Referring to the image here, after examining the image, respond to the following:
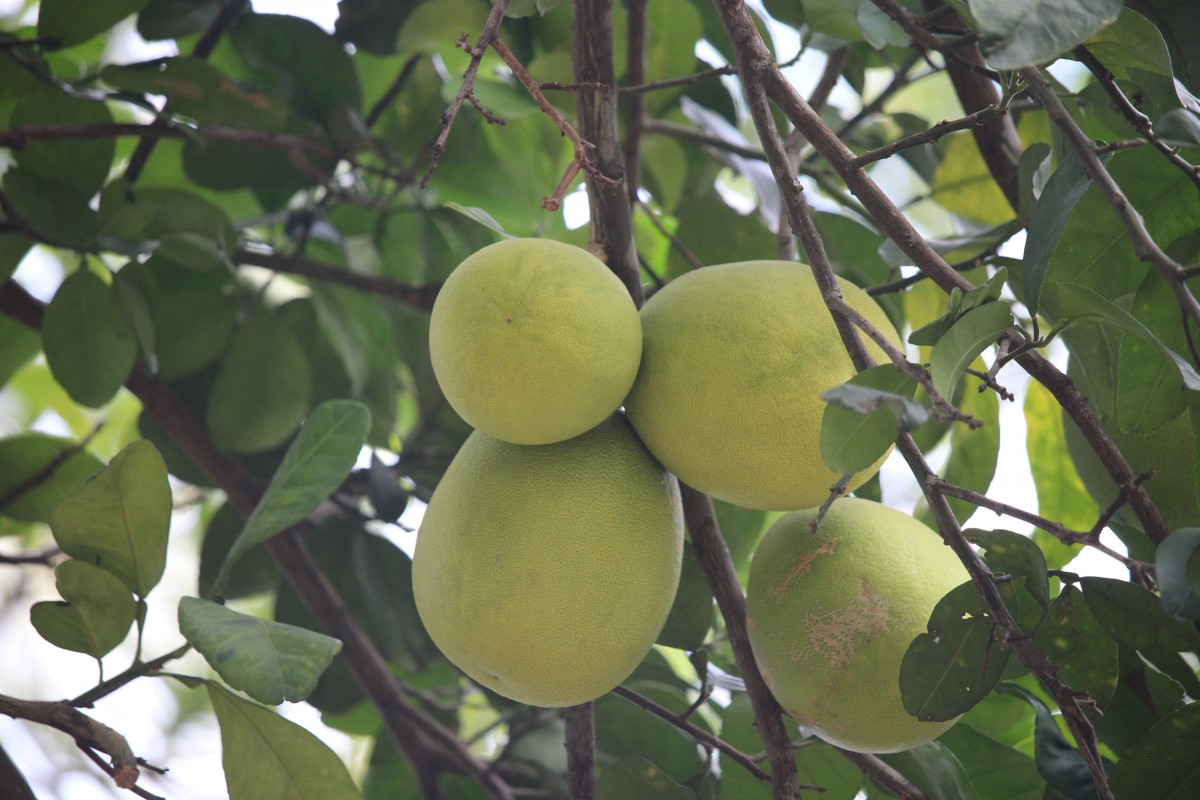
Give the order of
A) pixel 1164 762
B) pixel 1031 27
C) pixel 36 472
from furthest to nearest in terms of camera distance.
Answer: pixel 36 472 < pixel 1164 762 < pixel 1031 27

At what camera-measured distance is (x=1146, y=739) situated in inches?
31.8

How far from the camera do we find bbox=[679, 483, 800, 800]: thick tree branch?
3.15 ft

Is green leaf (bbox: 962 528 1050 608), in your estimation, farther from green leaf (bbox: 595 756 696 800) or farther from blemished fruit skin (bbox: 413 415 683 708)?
green leaf (bbox: 595 756 696 800)

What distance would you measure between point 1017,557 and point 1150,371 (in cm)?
18

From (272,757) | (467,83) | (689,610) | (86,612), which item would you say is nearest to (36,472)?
(86,612)

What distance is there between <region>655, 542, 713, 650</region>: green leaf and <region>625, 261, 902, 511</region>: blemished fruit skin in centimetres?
26

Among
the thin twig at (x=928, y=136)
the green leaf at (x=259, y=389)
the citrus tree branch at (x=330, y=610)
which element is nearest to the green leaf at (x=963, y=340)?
the thin twig at (x=928, y=136)

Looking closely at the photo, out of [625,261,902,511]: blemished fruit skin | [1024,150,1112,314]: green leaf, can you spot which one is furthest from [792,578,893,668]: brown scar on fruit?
[1024,150,1112,314]: green leaf

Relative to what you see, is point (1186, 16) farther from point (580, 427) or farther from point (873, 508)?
point (580, 427)

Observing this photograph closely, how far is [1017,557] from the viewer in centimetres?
80

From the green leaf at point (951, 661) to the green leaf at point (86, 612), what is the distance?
70cm

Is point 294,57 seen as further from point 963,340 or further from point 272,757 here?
point 963,340

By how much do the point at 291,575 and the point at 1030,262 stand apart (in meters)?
1.00

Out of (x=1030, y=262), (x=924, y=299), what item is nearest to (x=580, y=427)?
(x=1030, y=262)
